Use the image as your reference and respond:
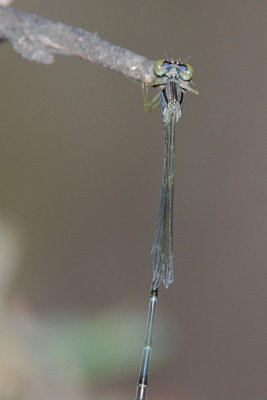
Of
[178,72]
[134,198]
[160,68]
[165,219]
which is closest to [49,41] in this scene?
[160,68]

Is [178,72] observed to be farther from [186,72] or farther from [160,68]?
[160,68]

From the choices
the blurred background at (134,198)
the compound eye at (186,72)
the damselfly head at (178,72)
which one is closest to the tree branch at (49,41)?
the damselfly head at (178,72)

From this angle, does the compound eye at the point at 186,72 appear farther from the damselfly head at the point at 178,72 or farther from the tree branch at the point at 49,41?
the tree branch at the point at 49,41

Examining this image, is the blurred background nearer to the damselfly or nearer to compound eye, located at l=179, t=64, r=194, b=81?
the damselfly

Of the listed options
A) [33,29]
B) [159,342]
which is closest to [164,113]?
[33,29]

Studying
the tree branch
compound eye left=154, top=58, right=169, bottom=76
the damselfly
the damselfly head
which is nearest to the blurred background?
the damselfly

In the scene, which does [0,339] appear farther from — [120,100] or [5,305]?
[120,100]
